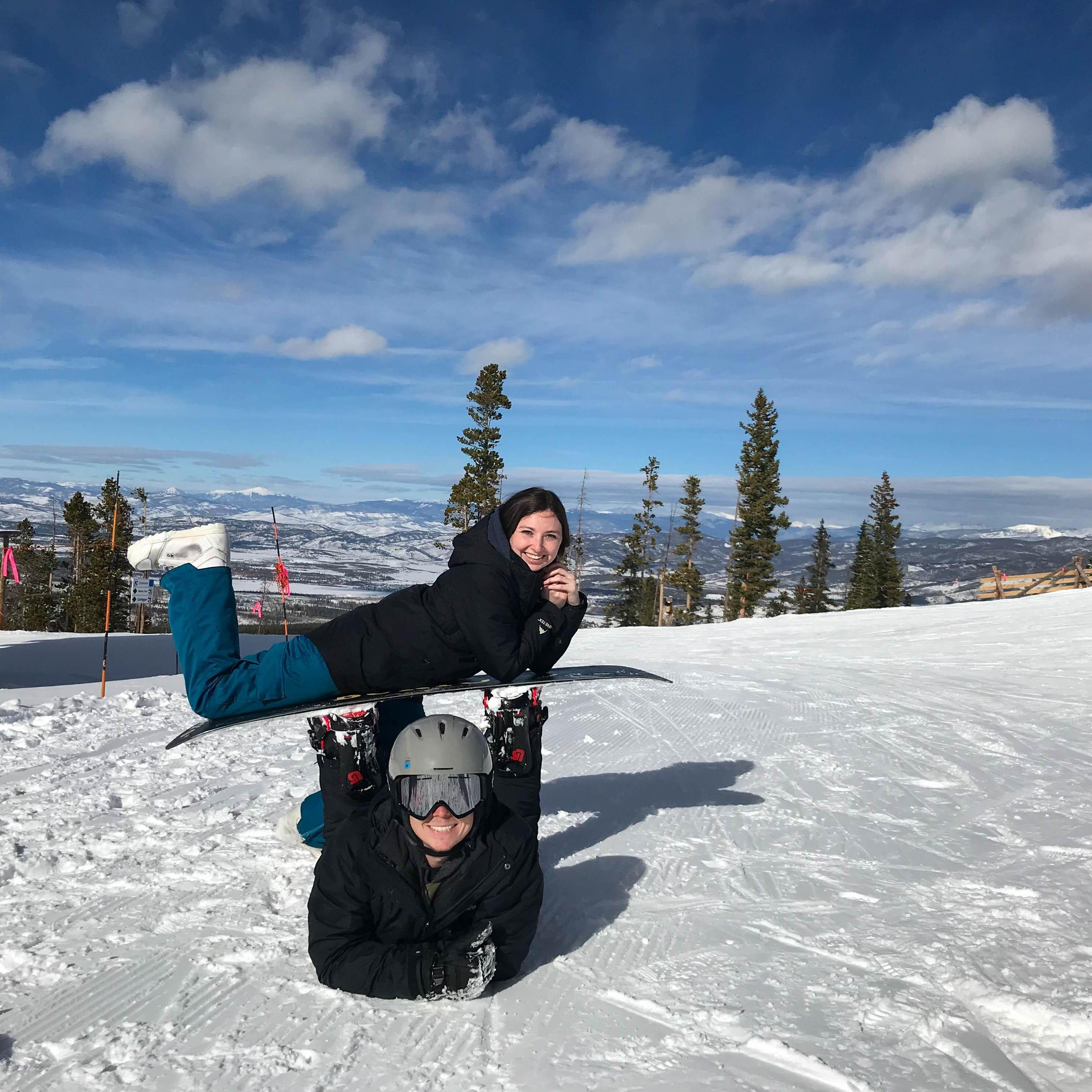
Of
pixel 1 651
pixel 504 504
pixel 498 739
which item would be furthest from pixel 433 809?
pixel 1 651

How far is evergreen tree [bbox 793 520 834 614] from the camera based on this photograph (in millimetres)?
63913

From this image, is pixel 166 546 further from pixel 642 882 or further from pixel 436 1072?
pixel 642 882

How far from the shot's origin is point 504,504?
383 centimetres

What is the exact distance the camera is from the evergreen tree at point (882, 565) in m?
56.5

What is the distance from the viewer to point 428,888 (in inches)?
110

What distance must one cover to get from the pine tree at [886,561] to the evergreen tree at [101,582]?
49136mm

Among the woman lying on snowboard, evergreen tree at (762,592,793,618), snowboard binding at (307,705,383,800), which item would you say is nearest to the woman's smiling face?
the woman lying on snowboard

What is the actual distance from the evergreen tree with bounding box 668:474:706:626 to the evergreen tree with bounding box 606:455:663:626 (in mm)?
2328

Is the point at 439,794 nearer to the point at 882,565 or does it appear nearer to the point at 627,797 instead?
the point at 627,797

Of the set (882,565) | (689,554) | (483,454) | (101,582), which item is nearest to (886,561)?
(882,565)

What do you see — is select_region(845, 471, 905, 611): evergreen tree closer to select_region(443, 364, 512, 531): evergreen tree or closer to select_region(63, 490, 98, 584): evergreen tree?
select_region(443, 364, 512, 531): evergreen tree

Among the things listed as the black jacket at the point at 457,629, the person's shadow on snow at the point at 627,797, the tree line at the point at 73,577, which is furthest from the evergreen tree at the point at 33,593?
the black jacket at the point at 457,629

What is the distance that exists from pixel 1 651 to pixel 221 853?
20327 mm

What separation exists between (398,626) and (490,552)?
0.56m
